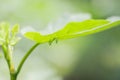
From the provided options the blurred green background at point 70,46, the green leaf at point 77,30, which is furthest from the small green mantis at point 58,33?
the blurred green background at point 70,46

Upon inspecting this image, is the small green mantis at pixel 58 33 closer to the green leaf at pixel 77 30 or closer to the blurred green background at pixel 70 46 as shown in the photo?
the green leaf at pixel 77 30

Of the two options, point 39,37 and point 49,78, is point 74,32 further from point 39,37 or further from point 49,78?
point 49,78

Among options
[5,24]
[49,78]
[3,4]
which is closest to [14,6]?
[3,4]

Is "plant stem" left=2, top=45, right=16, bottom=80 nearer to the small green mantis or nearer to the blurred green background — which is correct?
the small green mantis

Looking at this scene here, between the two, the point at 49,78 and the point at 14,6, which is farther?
the point at 14,6

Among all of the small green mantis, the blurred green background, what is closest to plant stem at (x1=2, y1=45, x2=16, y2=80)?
the small green mantis

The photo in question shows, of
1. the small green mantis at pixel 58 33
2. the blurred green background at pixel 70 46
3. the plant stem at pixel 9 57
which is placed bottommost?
the blurred green background at pixel 70 46
